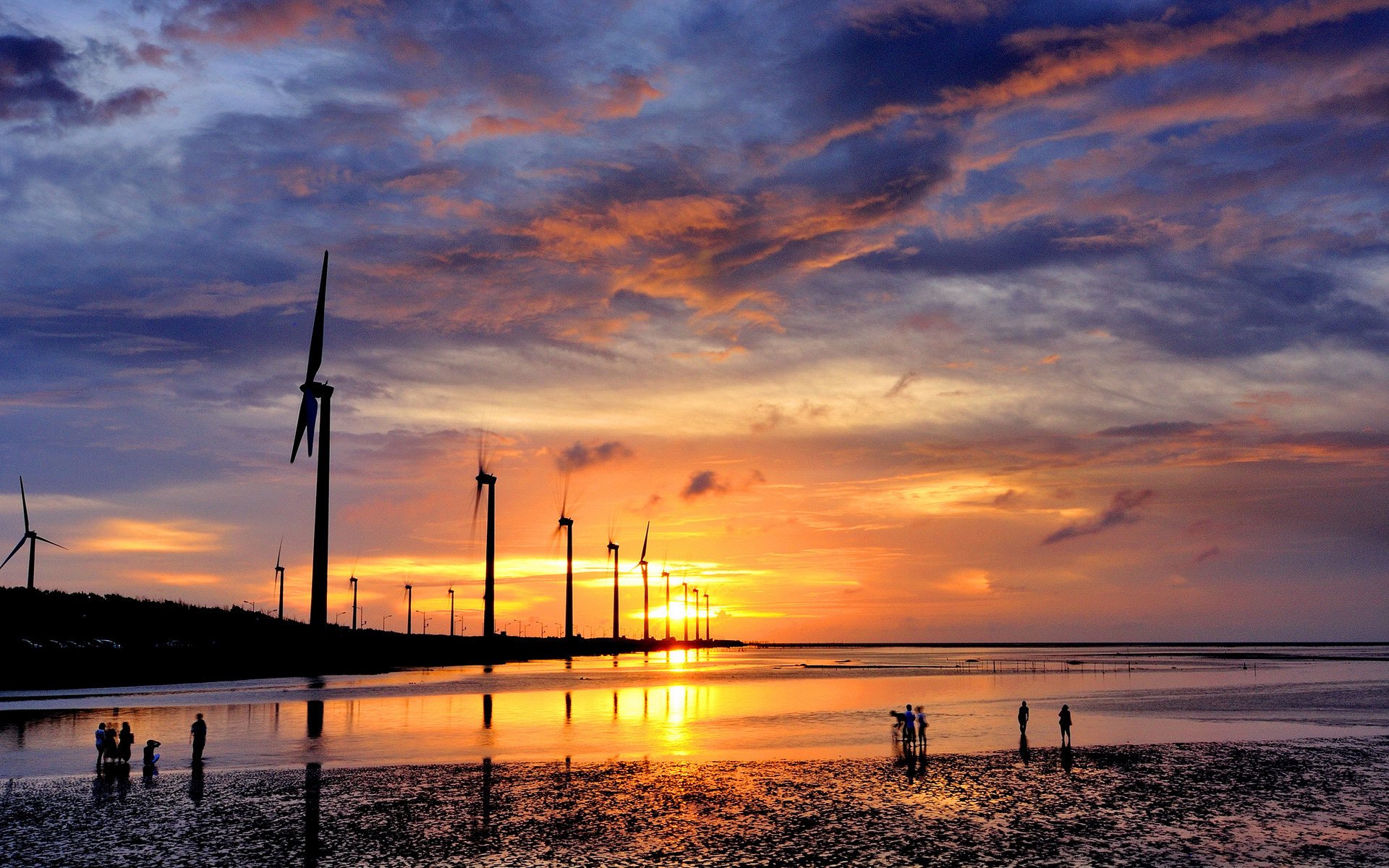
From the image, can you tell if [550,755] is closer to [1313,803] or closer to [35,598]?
[1313,803]

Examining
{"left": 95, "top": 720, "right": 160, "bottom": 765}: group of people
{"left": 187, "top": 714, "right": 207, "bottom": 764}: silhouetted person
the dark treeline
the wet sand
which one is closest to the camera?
the wet sand

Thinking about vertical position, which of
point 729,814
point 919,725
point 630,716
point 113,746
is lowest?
point 630,716

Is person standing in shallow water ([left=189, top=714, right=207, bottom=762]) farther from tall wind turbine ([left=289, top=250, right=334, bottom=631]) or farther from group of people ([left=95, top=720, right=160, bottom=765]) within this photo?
tall wind turbine ([left=289, top=250, right=334, bottom=631])

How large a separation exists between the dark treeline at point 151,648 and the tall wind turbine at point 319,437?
29.0 feet

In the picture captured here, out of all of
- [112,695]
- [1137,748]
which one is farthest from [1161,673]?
[112,695]

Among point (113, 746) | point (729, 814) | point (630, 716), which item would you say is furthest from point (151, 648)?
point (729, 814)

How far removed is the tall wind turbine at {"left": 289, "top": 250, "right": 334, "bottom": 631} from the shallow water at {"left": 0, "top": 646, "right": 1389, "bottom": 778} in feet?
33.6

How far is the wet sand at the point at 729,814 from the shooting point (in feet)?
87.6

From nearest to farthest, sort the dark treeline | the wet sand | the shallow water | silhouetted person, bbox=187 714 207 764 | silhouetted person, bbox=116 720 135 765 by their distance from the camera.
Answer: the wet sand
silhouetted person, bbox=116 720 135 765
silhouetted person, bbox=187 714 207 764
the shallow water
the dark treeline

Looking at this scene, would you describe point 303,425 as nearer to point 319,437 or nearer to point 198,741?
point 319,437

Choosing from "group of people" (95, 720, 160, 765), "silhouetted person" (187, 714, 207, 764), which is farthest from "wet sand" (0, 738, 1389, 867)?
"silhouetted person" (187, 714, 207, 764)

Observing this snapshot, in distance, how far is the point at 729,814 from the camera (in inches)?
1267

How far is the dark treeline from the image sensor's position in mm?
101812

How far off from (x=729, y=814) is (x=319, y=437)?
91435mm
